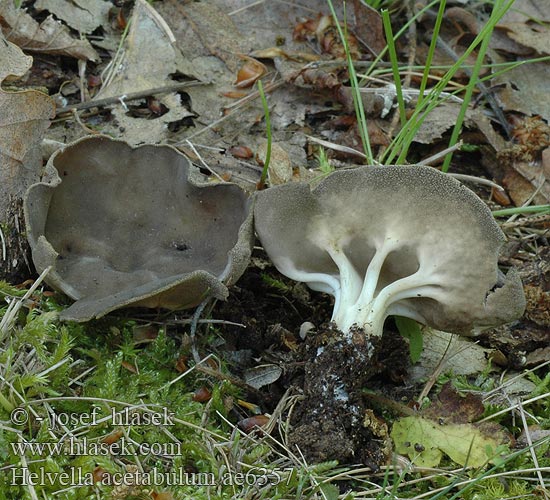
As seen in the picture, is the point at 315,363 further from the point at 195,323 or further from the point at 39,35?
the point at 39,35

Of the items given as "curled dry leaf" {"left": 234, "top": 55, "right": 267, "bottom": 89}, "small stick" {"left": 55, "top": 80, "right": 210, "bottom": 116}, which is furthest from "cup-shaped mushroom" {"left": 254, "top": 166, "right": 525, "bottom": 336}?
"curled dry leaf" {"left": 234, "top": 55, "right": 267, "bottom": 89}

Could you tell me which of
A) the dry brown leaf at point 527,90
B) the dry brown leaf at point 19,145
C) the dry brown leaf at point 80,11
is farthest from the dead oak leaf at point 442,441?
the dry brown leaf at point 80,11

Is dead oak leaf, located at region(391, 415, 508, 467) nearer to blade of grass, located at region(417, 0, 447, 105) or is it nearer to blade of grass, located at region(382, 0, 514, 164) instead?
blade of grass, located at region(382, 0, 514, 164)

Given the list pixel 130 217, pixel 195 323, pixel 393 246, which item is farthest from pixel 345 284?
pixel 130 217

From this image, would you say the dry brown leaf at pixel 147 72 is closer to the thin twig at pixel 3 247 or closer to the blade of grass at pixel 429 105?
the thin twig at pixel 3 247
